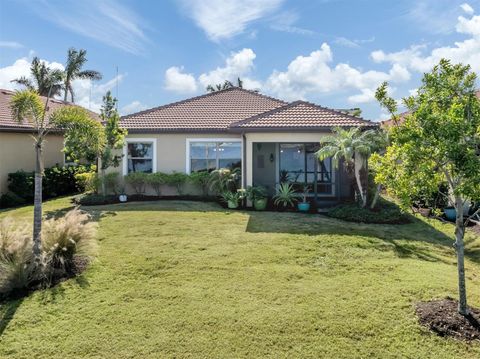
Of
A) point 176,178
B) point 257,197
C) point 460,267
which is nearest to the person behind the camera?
point 460,267

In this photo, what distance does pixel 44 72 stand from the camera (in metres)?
37.0

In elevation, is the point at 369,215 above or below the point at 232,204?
below

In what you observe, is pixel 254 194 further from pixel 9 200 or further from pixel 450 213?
pixel 9 200

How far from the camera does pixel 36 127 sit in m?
7.71

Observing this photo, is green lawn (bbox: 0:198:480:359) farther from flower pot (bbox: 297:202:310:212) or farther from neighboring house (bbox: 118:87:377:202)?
neighboring house (bbox: 118:87:377:202)

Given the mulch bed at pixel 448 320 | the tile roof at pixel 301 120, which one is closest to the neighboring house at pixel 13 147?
the tile roof at pixel 301 120

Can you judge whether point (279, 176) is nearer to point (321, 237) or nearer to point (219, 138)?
point (219, 138)

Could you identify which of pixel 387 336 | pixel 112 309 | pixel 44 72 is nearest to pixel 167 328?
pixel 112 309

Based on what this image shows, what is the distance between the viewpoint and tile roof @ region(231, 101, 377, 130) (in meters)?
13.8

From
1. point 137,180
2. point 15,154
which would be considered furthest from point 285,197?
point 15,154

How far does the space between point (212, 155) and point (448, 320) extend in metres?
12.8

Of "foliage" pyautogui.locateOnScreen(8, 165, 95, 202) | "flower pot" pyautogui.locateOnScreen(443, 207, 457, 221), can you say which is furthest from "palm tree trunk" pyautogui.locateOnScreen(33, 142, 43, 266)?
"flower pot" pyautogui.locateOnScreen(443, 207, 457, 221)

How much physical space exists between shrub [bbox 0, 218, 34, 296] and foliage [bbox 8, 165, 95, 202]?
10019 millimetres

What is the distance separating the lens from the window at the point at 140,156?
1677 centimetres
